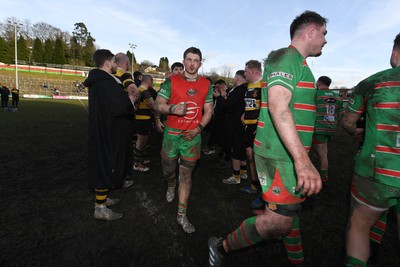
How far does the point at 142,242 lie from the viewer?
8.70 ft

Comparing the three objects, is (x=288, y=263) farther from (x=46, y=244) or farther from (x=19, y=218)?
(x=19, y=218)

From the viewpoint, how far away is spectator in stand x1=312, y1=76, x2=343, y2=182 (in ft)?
14.7

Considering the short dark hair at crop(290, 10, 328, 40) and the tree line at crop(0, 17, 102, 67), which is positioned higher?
the tree line at crop(0, 17, 102, 67)

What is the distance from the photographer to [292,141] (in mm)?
1523

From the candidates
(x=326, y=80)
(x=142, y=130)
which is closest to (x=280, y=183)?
(x=142, y=130)

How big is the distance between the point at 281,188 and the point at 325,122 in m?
3.39

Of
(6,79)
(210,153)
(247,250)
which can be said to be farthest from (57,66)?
(247,250)

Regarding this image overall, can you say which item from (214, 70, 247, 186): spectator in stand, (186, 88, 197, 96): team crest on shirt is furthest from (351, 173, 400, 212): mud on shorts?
(214, 70, 247, 186): spectator in stand

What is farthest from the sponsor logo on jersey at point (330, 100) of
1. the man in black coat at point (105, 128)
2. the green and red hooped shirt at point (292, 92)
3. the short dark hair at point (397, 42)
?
the man in black coat at point (105, 128)

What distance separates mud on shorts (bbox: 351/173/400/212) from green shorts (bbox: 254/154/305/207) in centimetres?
59

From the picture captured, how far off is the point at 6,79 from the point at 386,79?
5561 centimetres

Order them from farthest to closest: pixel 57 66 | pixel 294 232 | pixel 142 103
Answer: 1. pixel 57 66
2. pixel 142 103
3. pixel 294 232

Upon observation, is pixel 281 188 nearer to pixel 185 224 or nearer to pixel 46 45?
pixel 185 224

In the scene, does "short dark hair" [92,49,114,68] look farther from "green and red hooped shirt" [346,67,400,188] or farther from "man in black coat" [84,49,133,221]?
"green and red hooped shirt" [346,67,400,188]
